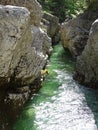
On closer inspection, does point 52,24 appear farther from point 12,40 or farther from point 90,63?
point 12,40

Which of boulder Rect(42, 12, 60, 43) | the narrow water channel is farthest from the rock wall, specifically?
boulder Rect(42, 12, 60, 43)

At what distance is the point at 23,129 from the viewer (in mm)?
16438

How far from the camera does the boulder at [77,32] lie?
1346 inches

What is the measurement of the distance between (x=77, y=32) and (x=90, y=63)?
10.8 metres

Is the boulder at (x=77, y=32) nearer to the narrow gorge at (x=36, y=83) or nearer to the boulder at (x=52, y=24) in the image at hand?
the narrow gorge at (x=36, y=83)

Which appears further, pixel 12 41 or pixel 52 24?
pixel 52 24

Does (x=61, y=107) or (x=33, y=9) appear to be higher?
(x=33, y=9)

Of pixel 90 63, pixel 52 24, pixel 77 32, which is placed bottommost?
pixel 90 63

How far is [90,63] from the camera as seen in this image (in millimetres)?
24250

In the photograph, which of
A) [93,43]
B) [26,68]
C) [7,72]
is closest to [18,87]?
[26,68]

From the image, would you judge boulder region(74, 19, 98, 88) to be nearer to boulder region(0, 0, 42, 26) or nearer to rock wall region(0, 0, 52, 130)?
rock wall region(0, 0, 52, 130)

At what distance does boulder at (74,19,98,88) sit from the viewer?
23219 mm

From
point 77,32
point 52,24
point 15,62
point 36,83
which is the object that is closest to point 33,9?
point 36,83

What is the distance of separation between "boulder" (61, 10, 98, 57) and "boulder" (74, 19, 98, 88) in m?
8.54
